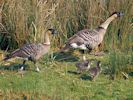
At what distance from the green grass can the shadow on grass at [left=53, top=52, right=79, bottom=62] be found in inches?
22.7

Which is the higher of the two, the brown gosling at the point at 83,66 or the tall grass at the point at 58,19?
the tall grass at the point at 58,19

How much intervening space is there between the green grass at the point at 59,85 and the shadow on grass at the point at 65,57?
58 cm

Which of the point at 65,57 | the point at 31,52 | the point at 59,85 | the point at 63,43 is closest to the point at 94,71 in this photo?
the point at 59,85

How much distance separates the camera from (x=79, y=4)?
40.4ft

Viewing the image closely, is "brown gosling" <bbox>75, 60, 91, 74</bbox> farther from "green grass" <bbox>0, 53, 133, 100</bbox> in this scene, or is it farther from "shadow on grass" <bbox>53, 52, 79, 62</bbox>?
"shadow on grass" <bbox>53, 52, 79, 62</bbox>

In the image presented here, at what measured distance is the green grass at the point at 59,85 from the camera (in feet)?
27.5

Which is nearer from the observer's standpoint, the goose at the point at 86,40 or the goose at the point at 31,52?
the goose at the point at 31,52

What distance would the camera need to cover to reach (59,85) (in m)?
9.09

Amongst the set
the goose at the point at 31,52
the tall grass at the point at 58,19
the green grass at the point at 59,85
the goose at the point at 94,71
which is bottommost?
the green grass at the point at 59,85

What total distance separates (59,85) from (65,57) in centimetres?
228

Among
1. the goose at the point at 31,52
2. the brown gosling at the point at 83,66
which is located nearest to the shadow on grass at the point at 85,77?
the brown gosling at the point at 83,66

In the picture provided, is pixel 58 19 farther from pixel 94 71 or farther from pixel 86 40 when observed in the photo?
pixel 94 71

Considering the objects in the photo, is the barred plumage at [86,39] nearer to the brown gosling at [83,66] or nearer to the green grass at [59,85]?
the green grass at [59,85]

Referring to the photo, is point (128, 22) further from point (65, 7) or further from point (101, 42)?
point (65, 7)
